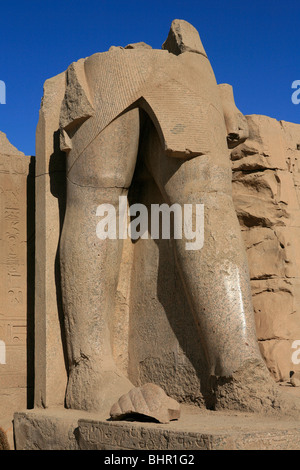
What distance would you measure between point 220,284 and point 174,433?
3.71 ft

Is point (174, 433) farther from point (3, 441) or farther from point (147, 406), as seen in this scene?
point (3, 441)

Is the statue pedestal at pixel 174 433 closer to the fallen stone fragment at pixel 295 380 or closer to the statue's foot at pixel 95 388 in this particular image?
the statue's foot at pixel 95 388

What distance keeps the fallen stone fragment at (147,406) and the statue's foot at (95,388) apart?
2.13ft

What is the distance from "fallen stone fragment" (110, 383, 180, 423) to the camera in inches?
139

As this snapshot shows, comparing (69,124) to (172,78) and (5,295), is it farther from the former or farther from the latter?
(5,295)

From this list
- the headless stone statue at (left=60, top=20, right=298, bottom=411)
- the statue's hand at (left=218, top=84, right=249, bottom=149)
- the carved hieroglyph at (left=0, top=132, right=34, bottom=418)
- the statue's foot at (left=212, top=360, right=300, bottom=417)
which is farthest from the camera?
the carved hieroglyph at (left=0, top=132, right=34, bottom=418)

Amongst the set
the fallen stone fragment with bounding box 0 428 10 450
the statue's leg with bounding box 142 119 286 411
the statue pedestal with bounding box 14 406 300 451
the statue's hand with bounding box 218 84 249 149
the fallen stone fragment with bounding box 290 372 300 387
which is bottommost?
the fallen stone fragment with bounding box 0 428 10 450

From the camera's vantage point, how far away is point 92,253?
4641mm

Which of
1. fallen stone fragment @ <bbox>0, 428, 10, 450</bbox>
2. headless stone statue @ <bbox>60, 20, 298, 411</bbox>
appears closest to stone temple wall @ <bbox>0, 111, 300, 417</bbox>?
headless stone statue @ <bbox>60, 20, 298, 411</bbox>

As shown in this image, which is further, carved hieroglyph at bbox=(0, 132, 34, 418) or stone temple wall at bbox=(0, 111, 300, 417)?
carved hieroglyph at bbox=(0, 132, 34, 418)

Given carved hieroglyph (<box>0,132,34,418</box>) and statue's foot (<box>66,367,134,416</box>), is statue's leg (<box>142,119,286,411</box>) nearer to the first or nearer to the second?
statue's foot (<box>66,367,134,416</box>)

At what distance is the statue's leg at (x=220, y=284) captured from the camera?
4.00 metres

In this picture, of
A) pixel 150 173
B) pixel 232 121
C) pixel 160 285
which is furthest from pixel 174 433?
pixel 232 121

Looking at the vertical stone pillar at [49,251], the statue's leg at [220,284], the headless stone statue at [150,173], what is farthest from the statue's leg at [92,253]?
the statue's leg at [220,284]
